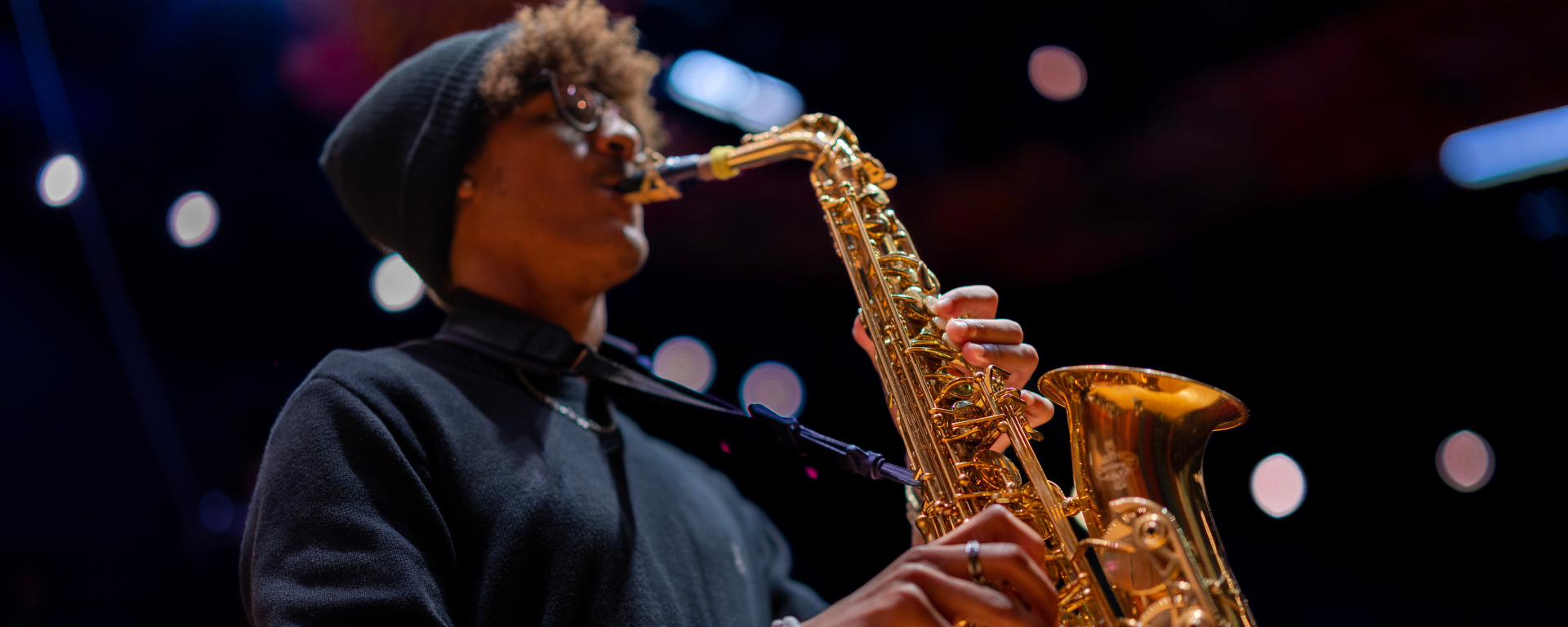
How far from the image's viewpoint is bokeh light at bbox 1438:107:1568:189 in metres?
2.88

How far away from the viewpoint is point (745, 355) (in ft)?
12.4

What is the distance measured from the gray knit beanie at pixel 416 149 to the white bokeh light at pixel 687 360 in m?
1.78

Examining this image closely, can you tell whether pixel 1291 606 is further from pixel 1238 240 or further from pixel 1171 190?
pixel 1171 190

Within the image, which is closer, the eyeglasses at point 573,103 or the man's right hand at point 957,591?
the man's right hand at point 957,591

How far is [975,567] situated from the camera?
3.24 feet

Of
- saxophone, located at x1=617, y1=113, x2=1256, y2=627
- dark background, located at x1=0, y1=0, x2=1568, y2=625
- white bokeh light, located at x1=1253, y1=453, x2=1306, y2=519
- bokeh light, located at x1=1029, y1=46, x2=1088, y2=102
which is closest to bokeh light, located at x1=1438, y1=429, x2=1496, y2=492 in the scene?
dark background, located at x1=0, y1=0, x2=1568, y2=625

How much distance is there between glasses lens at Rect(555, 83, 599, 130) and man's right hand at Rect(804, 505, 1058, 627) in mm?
1448

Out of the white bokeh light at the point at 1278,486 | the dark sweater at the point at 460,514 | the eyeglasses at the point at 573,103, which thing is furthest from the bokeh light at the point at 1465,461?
the eyeglasses at the point at 573,103

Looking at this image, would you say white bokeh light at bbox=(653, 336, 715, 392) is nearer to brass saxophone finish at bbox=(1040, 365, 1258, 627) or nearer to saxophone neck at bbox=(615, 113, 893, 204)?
saxophone neck at bbox=(615, 113, 893, 204)

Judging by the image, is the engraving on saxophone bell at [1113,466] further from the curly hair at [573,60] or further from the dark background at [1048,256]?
the dark background at [1048,256]

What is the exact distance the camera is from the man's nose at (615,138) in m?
2.02

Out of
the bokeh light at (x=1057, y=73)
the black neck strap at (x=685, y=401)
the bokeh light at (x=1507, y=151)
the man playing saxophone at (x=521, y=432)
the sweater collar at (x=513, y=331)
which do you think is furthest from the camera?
the bokeh light at (x=1057, y=73)

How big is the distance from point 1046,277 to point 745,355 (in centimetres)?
→ 143

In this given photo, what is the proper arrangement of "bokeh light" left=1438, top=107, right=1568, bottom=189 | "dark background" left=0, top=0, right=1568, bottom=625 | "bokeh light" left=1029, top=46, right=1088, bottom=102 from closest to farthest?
"dark background" left=0, top=0, right=1568, bottom=625 → "bokeh light" left=1438, top=107, right=1568, bottom=189 → "bokeh light" left=1029, top=46, right=1088, bottom=102
